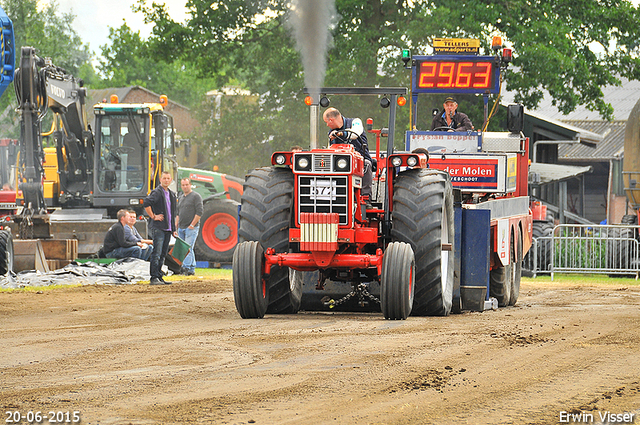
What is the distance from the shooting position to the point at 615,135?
4122cm

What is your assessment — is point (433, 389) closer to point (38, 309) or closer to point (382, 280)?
point (382, 280)

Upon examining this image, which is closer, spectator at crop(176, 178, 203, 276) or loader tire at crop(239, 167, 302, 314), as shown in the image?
loader tire at crop(239, 167, 302, 314)

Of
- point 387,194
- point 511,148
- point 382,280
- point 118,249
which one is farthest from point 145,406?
point 118,249

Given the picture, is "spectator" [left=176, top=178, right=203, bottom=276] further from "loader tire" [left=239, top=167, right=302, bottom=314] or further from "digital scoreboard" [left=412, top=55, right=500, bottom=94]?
"loader tire" [left=239, top=167, right=302, bottom=314]

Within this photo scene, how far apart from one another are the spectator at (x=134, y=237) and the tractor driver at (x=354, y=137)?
8.40 m

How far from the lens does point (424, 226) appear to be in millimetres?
9562

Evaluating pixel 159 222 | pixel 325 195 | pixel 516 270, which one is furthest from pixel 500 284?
pixel 159 222

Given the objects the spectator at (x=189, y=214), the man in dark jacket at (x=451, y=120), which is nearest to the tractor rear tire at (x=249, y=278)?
the man in dark jacket at (x=451, y=120)

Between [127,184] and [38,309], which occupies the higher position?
[127,184]

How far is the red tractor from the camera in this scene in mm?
9219

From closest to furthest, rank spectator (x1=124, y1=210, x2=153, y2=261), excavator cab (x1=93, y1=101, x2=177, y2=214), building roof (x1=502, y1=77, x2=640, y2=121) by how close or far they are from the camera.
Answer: spectator (x1=124, y1=210, x2=153, y2=261)
excavator cab (x1=93, y1=101, x2=177, y2=214)
building roof (x1=502, y1=77, x2=640, y2=121)

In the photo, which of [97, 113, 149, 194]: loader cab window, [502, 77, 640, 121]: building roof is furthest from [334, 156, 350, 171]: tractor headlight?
[502, 77, 640, 121]: building roof

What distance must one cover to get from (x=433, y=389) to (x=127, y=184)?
1505 centimetres

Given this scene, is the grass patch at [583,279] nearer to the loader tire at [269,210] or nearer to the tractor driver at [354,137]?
the tractor driver at [354,137]
